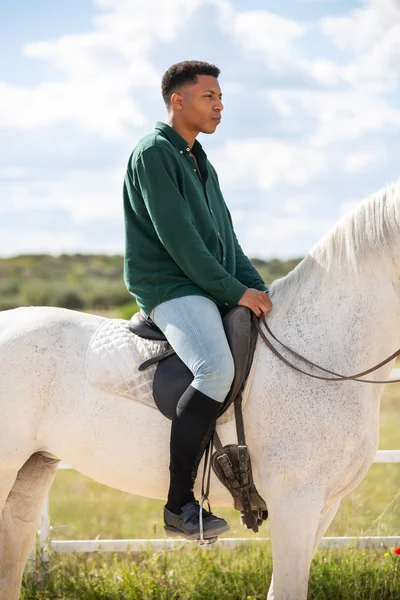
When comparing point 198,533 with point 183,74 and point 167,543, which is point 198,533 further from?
point 183,74

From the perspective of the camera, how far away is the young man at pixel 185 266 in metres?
3.20

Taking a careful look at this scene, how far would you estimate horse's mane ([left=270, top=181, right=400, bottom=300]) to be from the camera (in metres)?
3.19

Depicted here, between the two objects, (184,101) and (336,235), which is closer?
(336,235)

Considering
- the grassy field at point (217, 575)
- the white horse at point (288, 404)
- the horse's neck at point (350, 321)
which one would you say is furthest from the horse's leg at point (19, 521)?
the horse's neck at point (350, 321)

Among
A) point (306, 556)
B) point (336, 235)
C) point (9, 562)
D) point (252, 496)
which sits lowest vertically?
point (9, 562)

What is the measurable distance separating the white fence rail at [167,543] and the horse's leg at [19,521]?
3.13 feet

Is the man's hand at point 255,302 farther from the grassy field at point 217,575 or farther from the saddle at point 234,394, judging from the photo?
the grassy field at point 217,575

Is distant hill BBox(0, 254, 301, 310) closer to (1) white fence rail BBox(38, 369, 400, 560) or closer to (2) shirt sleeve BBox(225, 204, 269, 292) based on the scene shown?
(1) white fence rail BBox(38, 369, 400, 560)

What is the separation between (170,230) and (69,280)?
38222 mm

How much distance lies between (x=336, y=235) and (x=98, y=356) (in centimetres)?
134

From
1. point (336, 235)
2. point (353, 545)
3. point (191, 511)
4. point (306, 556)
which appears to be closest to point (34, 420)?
point (191, 511)

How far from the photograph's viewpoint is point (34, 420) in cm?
353

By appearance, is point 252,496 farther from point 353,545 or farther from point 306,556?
point 353,545

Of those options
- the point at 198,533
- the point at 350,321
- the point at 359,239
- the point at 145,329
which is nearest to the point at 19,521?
the point at 198,533
